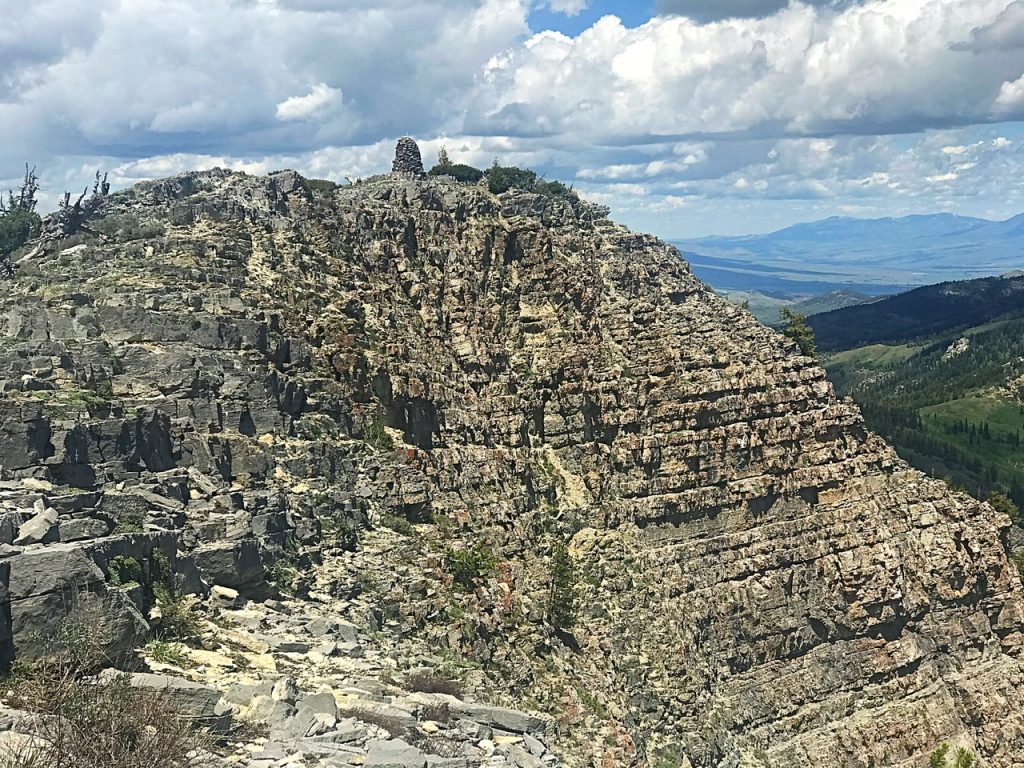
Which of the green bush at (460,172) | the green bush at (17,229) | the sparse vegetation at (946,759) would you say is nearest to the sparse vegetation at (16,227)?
the green bush at (17,229)

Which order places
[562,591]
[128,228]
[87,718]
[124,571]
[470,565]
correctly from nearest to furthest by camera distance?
1. [87,718]
2. [124,571]
3. [470,565]
4. [562,591]
5. [128,228]

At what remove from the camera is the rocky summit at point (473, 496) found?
2458cm

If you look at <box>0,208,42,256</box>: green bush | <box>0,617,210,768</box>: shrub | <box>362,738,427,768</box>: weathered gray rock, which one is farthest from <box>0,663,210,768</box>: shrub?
<box>0,208,42,256</box>: green bush

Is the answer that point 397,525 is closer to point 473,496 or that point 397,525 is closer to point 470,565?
point 470,565

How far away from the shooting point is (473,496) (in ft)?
154

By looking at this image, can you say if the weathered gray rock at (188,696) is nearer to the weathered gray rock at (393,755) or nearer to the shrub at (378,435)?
the weathered gray rock at (393,755)

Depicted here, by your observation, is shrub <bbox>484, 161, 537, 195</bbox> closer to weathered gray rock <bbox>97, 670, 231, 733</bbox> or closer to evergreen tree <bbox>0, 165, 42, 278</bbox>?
evergreen tree <bbox>0, 165, 42, 278</bbox>

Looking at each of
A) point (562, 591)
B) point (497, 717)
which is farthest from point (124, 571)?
point (562, 591)

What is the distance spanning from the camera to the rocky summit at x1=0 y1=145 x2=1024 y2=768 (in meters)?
24.6

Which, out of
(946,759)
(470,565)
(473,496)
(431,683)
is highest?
(431,683)

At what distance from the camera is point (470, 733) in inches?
805

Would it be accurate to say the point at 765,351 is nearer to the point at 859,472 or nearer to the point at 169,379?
the point at 859,472

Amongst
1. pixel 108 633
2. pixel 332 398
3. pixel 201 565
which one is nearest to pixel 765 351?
pixel 332 398

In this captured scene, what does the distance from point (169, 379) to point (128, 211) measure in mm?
29021
